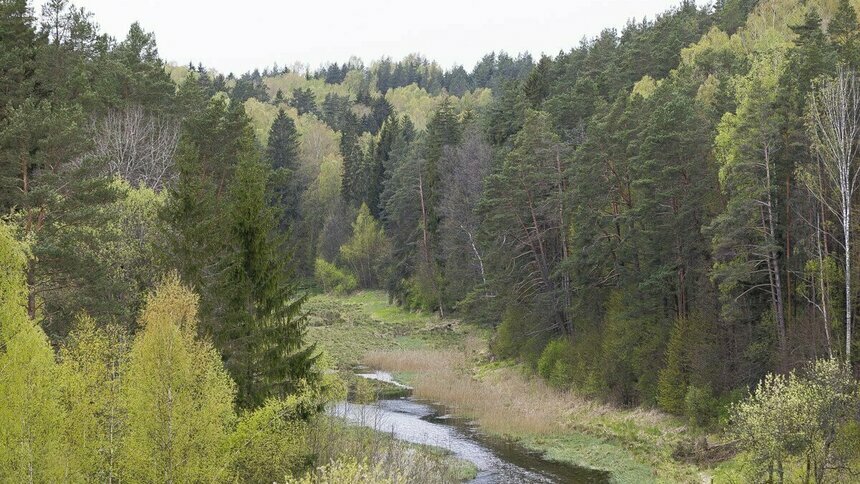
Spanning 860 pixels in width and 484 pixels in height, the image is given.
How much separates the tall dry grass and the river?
1.62 metres

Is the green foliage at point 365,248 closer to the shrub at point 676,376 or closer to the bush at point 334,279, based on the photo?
the bush at point 334,279

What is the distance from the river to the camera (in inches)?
1276

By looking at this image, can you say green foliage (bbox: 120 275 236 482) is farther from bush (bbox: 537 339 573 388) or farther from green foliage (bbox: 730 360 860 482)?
bush (bbox: 537 339 573 388)

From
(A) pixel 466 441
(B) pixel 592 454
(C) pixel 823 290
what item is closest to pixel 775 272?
(C) pixel 823 290

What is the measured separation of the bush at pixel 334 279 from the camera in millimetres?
104562

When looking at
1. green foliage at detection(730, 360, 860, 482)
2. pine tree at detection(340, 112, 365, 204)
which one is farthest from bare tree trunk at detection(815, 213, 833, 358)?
pine tree at detection(340, 112, 365, 204)

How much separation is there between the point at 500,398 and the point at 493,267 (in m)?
12.4

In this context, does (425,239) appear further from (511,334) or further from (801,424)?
(801,424)

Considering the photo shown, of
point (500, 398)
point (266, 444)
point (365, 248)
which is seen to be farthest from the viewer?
point (365, 248)

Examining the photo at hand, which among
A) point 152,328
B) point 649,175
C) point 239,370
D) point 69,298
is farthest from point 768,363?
point 69,298

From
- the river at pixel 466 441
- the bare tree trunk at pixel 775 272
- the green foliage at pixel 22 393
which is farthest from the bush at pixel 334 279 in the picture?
the green foliage at pixel 22 393

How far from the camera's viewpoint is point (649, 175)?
41.4 metres

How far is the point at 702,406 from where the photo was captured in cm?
3603

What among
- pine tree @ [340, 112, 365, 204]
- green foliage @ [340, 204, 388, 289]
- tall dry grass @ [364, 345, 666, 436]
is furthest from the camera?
pine tree @ [340, 112, 365, 204]
